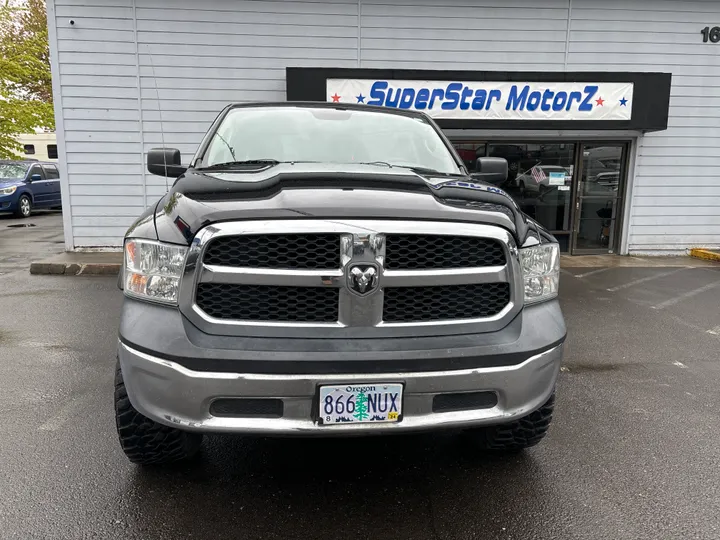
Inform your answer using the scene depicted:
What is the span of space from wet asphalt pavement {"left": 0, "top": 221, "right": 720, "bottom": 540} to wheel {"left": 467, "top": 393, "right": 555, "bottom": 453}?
0.42 feet

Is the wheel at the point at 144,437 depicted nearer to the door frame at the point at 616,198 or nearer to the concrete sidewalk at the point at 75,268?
the concrete sidewalk at the point at 75,268

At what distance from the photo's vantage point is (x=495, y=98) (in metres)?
8.80

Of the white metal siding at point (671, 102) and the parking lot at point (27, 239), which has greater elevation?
the white metal siding at point (671, 102)

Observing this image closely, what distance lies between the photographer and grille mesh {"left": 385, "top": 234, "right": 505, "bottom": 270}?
7.11 ft

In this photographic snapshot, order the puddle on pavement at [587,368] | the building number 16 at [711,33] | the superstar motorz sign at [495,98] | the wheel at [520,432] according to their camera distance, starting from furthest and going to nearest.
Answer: the building number 16 at [711,33] → the superstar motorz sign at [495,98] → the puddle on pavement at [587,368] → the wheel at [520,432]

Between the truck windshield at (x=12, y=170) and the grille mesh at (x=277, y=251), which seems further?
the truck windshield at (x=12, y=170)

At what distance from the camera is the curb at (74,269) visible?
7.98 metres

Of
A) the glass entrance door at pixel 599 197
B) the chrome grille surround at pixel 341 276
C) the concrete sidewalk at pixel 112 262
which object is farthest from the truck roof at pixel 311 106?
the glass entrance door at pixel 599 197

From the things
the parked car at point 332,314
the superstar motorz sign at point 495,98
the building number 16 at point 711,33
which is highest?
the building number 16 at point 711,33

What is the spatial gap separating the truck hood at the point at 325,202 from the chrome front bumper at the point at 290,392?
0.54 meters

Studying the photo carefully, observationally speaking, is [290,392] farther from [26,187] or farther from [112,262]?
[26,187]

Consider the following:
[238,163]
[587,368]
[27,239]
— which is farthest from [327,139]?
[27,239]

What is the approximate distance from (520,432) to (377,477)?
2.46ft

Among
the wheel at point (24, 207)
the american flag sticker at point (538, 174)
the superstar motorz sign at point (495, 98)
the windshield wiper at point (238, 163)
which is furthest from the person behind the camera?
the wheel at point (24, 207)
